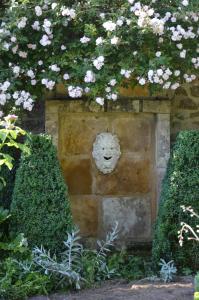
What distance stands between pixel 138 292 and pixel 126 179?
7.11ft

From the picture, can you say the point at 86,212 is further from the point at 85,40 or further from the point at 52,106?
the point at 85,40

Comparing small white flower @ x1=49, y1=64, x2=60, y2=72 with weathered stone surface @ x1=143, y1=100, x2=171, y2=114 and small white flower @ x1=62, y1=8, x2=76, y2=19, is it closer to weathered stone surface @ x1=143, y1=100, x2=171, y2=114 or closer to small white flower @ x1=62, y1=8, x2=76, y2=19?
small white flower @ x1=62, y1=8, x2=76, y2=19

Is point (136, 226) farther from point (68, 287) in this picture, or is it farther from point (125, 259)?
point (68, 287)

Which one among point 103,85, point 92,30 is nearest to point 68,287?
point 103,85

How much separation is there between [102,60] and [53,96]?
0.98 meters

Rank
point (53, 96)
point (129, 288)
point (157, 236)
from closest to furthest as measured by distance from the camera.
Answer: point (129, 288) → point (157, 236) → point (53, 96)

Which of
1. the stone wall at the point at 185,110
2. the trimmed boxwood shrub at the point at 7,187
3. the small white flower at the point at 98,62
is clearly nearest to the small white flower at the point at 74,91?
the small white flower at the point at 98,62

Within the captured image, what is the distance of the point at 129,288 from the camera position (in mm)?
5379

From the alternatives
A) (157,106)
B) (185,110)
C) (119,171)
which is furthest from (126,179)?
(185,110)

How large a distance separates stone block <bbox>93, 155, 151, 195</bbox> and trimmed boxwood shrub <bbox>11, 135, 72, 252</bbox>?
1336 millimetres

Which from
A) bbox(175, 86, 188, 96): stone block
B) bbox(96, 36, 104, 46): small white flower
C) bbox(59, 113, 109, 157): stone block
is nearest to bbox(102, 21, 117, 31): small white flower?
bbox(96, 36, 104, 46): small white flower

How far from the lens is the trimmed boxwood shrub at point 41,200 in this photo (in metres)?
5.73

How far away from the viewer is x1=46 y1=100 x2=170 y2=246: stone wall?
23.3ft

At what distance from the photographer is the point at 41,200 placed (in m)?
5.79
